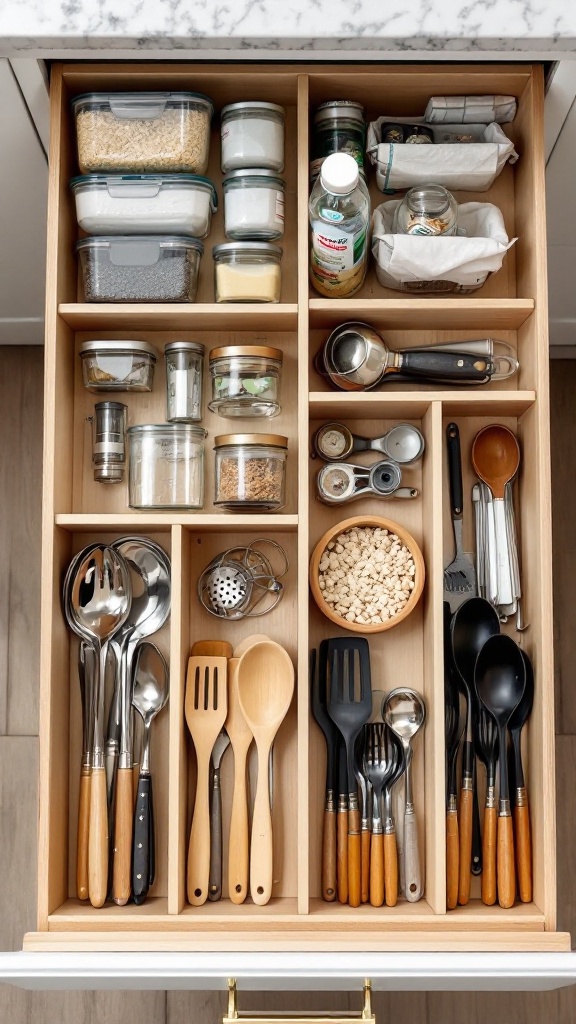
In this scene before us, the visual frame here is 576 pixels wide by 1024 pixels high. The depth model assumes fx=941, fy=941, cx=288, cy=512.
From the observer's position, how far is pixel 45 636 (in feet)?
4.04

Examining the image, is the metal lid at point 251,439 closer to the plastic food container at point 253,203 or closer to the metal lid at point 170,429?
the metal lid at point 170,429

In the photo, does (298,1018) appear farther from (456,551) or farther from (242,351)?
(242,351)

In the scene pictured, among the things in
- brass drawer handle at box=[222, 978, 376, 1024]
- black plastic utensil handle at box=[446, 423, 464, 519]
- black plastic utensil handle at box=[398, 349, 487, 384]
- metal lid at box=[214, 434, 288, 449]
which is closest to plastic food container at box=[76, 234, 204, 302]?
metal lid at box=[214, 434, 288, 449]

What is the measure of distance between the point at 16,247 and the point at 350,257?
66 centimetres

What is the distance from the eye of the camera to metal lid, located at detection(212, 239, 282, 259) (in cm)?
129

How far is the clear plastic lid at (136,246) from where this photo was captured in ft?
4.21

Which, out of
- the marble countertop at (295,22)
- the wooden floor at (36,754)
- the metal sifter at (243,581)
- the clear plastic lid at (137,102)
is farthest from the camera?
the wooden floor at (36,754)

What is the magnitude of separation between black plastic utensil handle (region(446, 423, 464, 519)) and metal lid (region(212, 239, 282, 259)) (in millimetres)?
367

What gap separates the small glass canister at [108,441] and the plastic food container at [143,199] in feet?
0.83

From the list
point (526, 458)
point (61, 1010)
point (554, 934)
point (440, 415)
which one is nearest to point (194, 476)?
point (440, 415)

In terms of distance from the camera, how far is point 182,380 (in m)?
1.33

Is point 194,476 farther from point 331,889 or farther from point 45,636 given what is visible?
point 331,889

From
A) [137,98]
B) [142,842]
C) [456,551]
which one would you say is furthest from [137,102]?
[142,842]

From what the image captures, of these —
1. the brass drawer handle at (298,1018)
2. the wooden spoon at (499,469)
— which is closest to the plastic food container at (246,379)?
the wooden spoon at (499,469)
